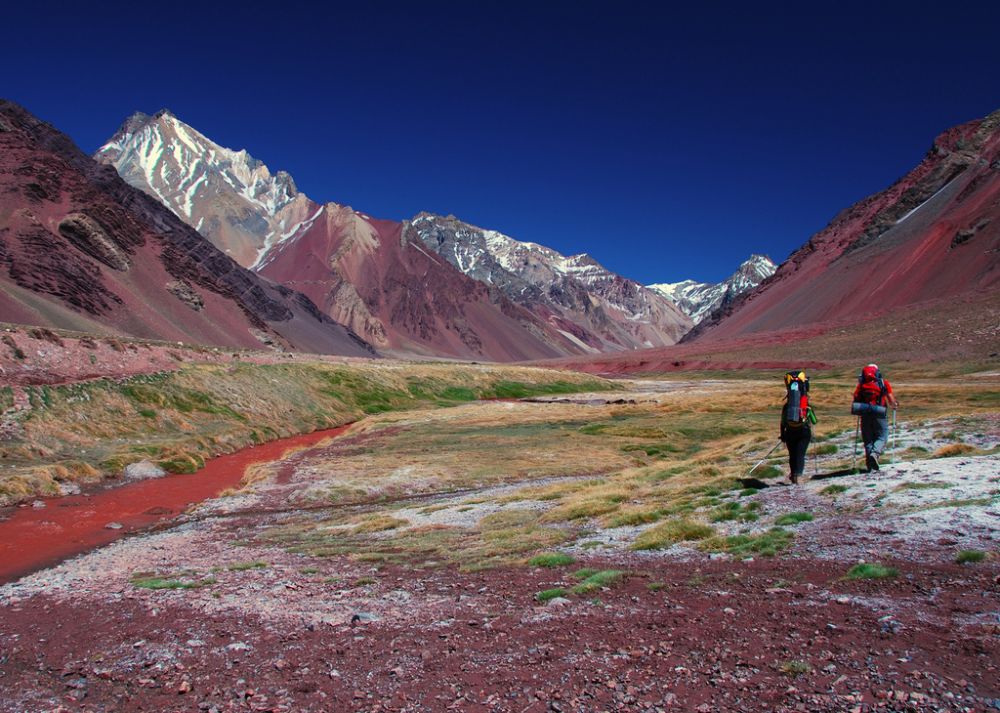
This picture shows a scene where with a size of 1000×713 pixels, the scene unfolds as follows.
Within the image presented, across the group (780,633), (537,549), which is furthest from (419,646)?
(537,549)

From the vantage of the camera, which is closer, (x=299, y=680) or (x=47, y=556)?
(x=299, y=680)

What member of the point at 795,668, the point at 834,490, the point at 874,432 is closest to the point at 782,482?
the point at 834,490

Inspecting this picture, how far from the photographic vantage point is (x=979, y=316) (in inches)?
3637

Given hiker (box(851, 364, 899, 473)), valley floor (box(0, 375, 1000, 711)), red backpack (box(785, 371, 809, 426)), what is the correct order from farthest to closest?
red backpack (box(785, 371, 809, 426)) → hiker (box(851, 364, 899, 473)) → valley floor (box(0, 375, 1000, 711))

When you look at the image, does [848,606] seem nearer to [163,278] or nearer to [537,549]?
[537,549]

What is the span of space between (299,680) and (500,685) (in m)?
2.48

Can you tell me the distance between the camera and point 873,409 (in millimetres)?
15750

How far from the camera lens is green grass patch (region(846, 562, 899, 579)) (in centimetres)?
930

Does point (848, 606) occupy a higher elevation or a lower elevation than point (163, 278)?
lower

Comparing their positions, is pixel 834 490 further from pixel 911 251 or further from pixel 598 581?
pixel 911 251

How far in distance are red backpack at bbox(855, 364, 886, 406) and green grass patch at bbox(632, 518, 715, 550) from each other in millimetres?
5651

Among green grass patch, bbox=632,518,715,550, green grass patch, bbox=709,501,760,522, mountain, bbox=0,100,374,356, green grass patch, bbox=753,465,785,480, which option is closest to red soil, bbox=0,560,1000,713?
green grass patch, bbox=632,518,715,550

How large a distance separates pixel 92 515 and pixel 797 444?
69.2ft

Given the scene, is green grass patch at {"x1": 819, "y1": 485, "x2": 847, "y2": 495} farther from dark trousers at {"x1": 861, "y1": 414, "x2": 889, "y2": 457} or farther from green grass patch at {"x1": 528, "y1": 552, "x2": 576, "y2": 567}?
green grass patch at {"x1": 528, "y1": 552, "x2": 576, "y2": 567}
